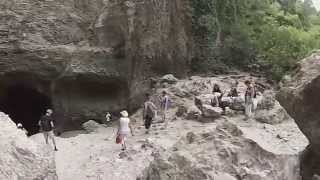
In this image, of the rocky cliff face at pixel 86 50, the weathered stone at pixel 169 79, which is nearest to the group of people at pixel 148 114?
the weathered stone at pixel 169 79

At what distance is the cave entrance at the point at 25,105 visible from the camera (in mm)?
24109

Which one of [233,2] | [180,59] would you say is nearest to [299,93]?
[180,59]

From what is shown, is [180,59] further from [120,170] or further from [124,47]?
[120,170]

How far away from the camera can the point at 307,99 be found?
8914 millimetres

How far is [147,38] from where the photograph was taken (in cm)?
2256

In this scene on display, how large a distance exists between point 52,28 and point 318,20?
56.3 feet

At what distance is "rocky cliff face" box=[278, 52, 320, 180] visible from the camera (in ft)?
29.0

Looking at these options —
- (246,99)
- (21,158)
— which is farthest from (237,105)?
(21,158)

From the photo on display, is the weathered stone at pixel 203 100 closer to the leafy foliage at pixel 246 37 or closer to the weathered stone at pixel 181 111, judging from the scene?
the weathered stone at pixel 181 111

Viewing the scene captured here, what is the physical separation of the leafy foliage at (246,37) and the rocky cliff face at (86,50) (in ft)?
5.18

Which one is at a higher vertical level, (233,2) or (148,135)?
(233,2)

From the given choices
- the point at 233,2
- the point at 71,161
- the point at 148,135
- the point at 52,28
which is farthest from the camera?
the point at 233,2

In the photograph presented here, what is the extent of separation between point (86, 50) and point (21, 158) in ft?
47.2

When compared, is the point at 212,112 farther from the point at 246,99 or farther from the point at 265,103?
the point at 265,103
